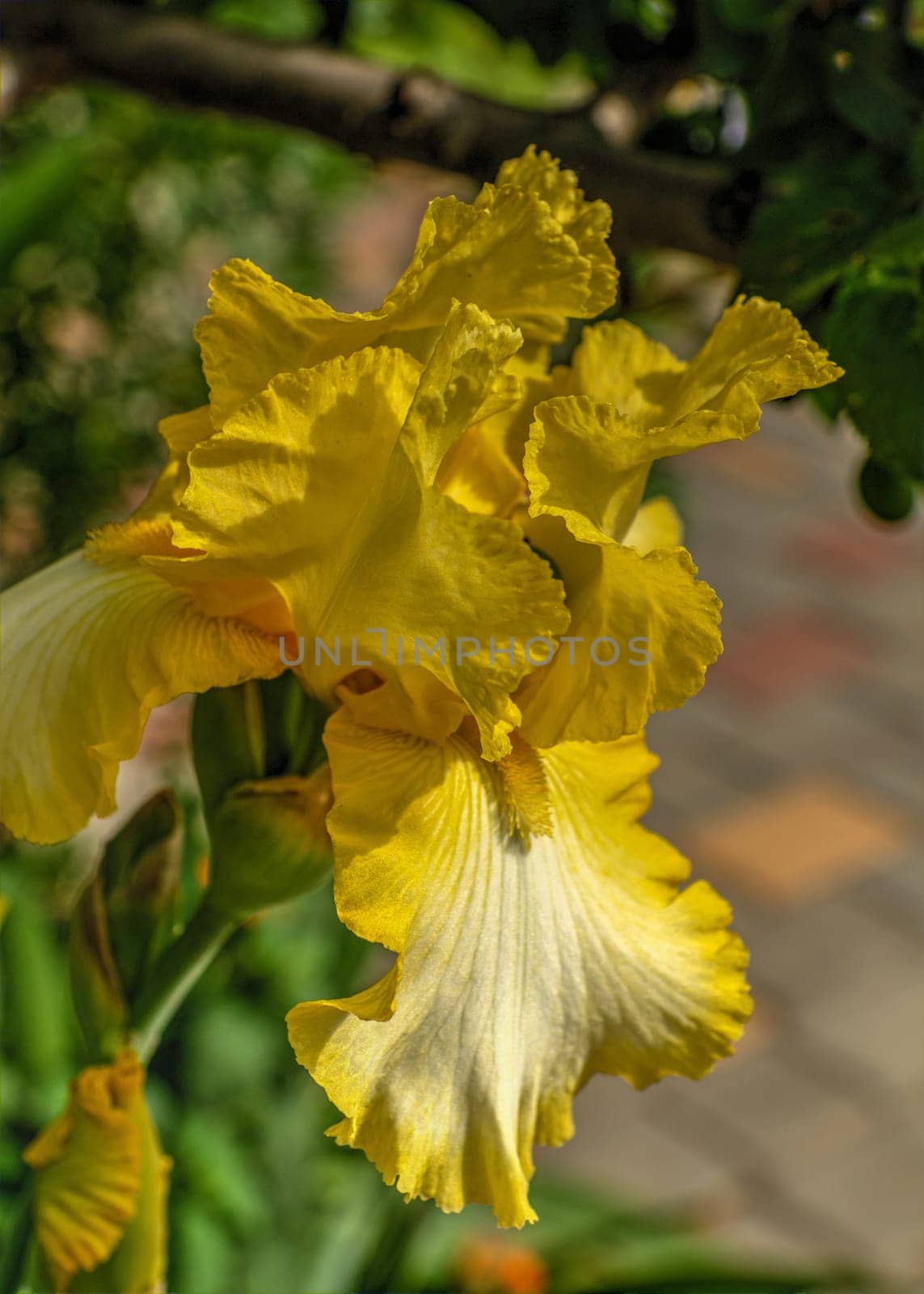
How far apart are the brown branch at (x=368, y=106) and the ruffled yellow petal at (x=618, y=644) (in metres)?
0.23

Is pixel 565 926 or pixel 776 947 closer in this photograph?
pixel 565 926

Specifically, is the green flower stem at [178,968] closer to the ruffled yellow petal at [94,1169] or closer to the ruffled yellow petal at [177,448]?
the ruffled yellow petal at [94,1169]

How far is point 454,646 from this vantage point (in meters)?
0.42

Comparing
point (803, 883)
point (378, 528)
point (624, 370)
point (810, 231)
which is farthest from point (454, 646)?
point (803, 883)

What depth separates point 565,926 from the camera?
0.45m

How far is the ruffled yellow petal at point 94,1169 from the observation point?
52 centimetres

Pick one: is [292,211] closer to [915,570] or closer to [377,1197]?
[377,1197]

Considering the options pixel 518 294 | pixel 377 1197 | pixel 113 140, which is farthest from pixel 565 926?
pixel 113 140

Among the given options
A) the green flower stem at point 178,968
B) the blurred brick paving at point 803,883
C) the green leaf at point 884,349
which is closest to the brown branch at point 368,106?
the green leaf at point 884,349

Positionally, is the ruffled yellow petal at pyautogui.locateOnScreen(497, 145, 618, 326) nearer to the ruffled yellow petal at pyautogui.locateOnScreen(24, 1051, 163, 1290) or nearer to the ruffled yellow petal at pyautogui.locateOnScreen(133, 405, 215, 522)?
the ruffled yellow petal at pyautogui.locateOnScreen(133, 405, 215, 522)

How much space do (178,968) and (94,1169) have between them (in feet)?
0.27

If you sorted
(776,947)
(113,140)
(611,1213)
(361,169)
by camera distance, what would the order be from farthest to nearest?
(776,947) < (361,169) < (113,140) < (611,1213)

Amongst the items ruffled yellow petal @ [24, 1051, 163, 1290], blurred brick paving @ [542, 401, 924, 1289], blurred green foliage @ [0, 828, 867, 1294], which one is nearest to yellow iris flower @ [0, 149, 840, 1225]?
ruffled yellow petal @ [24, 1051, 163, 1290]

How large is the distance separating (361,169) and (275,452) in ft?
3.72
